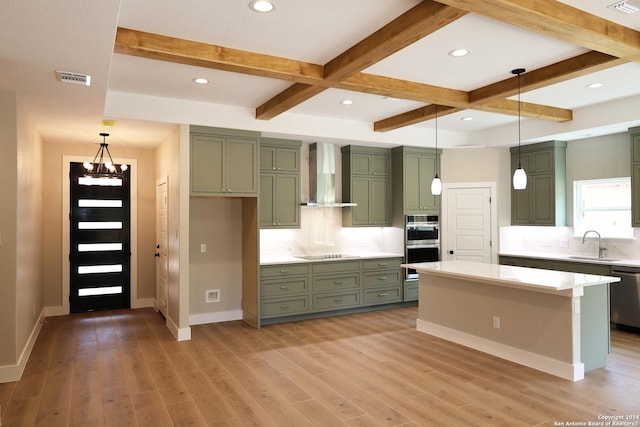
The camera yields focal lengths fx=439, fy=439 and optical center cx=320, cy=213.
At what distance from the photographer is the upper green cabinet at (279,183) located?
5.97 meters

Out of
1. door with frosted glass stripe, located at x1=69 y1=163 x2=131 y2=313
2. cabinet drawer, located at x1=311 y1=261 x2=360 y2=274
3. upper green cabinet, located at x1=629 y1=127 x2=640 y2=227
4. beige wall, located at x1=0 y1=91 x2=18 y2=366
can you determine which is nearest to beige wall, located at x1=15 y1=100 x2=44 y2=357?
beige wall, located at x1=0 y1=91 x2=18 y2=366

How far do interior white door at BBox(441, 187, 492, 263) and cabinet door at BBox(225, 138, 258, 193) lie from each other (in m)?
3.37

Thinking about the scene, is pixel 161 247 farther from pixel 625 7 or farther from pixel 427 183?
pixel 625 7

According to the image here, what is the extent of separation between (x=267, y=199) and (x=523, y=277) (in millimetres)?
3309

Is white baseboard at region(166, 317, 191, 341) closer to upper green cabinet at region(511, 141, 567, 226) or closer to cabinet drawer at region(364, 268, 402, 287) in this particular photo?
cabinet drawer at region(364, 268, 402, 287)

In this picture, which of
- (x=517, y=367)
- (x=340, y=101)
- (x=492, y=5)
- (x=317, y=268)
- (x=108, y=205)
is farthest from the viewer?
(x=108, y=205)

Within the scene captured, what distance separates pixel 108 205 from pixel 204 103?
8.80 ft

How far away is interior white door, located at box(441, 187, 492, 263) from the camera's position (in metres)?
6.98

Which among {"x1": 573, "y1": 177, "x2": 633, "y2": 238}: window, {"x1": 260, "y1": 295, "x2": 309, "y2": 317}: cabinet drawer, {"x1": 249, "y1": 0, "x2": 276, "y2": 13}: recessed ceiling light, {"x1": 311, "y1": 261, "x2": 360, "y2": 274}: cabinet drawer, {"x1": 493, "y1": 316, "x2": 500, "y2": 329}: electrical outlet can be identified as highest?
{"x1": 249, "y1": 0, "x2": 276, "y2": 13}: recessed ceiling light

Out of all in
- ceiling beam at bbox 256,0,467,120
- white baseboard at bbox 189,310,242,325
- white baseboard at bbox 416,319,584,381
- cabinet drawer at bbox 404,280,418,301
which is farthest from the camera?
cabinet drawer at bbox 404,280,418,301

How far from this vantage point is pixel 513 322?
14.1 feet

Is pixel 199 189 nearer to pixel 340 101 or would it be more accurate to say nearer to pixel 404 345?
pixel 340 101

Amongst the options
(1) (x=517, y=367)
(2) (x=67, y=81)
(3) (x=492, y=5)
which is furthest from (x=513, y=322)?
(2) (x=67, y=81)

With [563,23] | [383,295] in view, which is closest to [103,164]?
[383,295]
